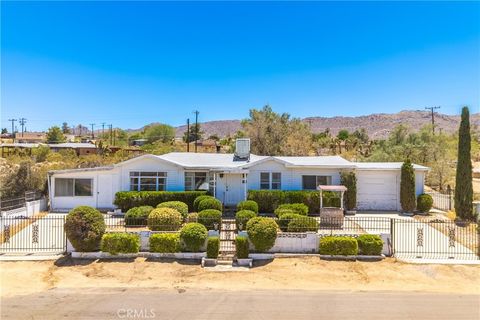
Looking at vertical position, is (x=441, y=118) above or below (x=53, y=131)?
above

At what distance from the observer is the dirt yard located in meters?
12.8

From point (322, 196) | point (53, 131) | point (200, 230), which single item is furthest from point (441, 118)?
point (200, 230)

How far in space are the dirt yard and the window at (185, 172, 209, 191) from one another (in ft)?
33.8

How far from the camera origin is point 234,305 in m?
11.2

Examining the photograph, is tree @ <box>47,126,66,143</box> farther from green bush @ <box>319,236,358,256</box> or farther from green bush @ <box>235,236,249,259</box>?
green bush @ <box>319,236,358,256</box>

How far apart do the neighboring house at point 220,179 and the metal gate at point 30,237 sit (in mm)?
4444

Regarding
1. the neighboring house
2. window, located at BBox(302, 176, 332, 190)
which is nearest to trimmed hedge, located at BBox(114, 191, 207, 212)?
the neighboring house

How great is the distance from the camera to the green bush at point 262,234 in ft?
50.1

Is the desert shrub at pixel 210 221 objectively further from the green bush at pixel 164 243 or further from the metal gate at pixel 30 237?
the metal gate at pixel 30 237

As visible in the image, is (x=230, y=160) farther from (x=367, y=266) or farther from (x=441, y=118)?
(x=441, y=118)

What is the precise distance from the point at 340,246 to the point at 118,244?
29.8 ft

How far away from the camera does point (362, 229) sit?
18797mm

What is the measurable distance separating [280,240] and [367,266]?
11.7 ft

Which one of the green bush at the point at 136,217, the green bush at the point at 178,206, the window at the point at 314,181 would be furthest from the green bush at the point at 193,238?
the window at the point at 314,181
